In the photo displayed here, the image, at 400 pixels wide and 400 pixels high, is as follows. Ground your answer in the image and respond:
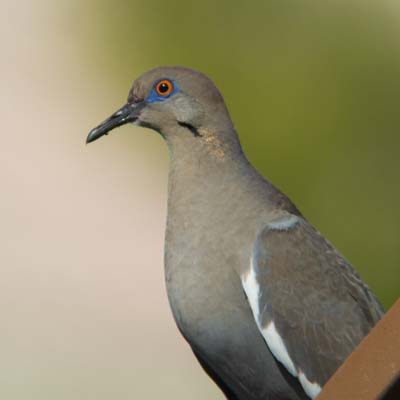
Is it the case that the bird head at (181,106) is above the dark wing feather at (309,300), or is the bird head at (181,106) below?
above

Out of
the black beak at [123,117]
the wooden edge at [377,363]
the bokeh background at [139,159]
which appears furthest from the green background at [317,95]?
the wooden edge at [377,363]

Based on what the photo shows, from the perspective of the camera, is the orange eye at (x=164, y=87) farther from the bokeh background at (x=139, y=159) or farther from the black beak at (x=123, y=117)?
the bokeh background at (x=139, y=159)

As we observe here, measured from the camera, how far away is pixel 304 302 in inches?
169

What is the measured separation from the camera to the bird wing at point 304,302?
4.21 meters

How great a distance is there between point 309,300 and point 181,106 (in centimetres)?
84

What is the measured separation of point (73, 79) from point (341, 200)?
3.28 meters

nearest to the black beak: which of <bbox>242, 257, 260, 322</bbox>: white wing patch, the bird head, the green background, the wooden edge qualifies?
the bird head

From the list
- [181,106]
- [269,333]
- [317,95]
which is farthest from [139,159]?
[269,333]

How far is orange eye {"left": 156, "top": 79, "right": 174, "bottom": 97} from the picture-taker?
4590 millimetres

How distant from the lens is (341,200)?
819 cm

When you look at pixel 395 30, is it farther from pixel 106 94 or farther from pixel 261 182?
pixel 261 182

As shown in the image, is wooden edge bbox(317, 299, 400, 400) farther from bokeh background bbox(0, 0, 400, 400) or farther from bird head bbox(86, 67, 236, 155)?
bokeh background bbox(0, 0, 400, 400)

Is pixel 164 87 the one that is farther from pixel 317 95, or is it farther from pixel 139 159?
pixel 139 159

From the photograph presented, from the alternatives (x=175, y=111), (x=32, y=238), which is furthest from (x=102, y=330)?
(x=175, y=111)
